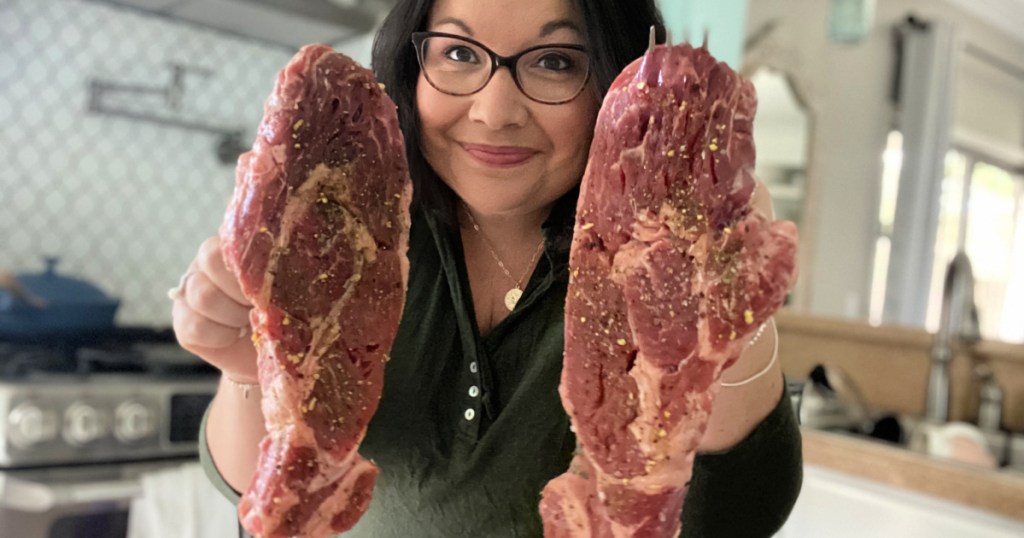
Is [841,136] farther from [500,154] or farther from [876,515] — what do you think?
[500,154]

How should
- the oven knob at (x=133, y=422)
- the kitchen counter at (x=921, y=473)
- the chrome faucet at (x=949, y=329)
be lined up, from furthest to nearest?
the chrome faucet at (x=949, y=329) < the oven knob at (x=133, y=422) < the kitchen counter at (x=921, y=473)

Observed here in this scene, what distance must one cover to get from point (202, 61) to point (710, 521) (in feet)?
6.92

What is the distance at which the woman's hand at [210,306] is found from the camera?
505 mm

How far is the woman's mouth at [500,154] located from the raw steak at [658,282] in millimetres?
118

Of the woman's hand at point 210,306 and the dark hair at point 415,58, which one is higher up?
the dark hair at point 415,58

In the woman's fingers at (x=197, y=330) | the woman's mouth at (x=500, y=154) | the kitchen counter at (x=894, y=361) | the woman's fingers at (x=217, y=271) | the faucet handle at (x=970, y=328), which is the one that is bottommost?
the kitchen counter at (x=894, y=361)

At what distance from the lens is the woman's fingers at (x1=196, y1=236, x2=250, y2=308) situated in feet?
1.65

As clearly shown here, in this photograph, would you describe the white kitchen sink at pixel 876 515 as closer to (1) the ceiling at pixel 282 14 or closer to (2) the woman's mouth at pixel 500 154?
(2) the woman's mouth at pixel 500 154

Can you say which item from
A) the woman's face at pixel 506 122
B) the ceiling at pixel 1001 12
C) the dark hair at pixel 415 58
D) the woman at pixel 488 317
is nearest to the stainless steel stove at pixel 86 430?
the woman at pixel 488 317

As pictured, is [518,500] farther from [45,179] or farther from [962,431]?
[45,179]

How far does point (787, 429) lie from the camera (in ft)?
1.89

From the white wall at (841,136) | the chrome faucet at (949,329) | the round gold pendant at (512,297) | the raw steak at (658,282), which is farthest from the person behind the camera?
the white wall at (841,136)

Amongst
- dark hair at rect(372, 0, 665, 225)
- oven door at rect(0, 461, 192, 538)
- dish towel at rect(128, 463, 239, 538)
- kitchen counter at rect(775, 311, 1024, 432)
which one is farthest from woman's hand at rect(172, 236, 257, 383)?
kitchen counter at rect(775, 311, 1024, 432)

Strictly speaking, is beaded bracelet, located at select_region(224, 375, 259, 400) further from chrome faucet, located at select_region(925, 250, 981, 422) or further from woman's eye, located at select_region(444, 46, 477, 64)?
chrome faucet, located at select_region(925, 250, 981, 422)
